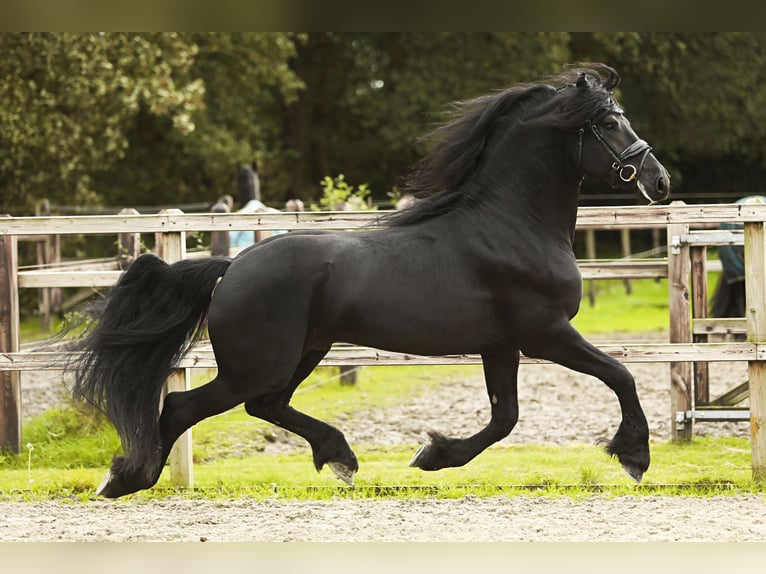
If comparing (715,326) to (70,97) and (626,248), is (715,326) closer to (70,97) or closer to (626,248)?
(626,248)

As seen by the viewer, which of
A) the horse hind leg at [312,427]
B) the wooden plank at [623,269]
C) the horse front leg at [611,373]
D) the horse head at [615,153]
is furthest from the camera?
the wooden plank at [623,269]

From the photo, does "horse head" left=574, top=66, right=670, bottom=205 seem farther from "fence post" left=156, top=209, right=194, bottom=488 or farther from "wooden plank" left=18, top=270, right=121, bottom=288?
"wooden plank" left=18, top=270, right=121, bottom=288

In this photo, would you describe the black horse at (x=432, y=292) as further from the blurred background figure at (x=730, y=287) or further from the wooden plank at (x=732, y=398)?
the blurred background figure at (x=730, y=287)

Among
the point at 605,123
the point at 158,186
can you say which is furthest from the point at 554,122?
the point at 158,186

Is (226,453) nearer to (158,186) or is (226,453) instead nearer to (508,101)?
(508,101)

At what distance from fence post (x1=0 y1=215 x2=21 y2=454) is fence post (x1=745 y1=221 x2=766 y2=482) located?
5032 millimetres

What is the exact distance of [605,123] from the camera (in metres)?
5.12

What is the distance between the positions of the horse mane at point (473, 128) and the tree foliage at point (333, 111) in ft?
40.4

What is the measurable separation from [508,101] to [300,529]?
8.16ft

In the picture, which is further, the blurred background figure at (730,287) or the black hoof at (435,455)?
the blurred background figure at (730,287)

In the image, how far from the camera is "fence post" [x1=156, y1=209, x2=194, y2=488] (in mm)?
6695

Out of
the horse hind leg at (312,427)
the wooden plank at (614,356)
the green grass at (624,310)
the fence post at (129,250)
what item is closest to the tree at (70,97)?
the fence post at (129,250)

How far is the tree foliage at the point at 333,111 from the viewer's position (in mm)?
18781
